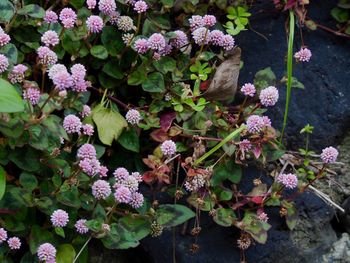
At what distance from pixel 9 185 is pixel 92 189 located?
8.9 inches

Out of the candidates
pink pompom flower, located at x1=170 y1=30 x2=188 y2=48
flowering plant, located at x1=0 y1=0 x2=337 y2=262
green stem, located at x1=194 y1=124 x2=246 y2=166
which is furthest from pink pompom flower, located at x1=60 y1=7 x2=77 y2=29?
green stem, located at x1=194 y1=124 x2=246 y2=166

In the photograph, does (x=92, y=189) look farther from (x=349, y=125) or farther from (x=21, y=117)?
(x=349, y=125)

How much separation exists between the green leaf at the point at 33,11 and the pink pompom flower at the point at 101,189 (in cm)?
52

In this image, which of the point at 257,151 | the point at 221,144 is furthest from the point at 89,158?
the point at 257,151

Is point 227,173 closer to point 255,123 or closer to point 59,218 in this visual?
point 255,123

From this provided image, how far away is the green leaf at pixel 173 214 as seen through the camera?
6.77 ft

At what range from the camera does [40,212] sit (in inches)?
81.0

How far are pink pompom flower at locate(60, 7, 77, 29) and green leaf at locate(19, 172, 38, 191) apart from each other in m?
0.45

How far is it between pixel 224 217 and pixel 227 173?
5.7 inches

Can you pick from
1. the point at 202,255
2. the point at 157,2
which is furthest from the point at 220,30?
the point at 202,255

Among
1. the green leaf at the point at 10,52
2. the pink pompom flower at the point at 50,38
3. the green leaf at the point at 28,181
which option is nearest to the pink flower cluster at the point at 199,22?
the pink pompom flower at the point at 50,38

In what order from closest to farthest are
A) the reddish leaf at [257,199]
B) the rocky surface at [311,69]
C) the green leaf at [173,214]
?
the green leaf at [173,214]
the reddish leaf at [257,199]
the rocky surface at [311,69]

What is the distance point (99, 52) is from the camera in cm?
221

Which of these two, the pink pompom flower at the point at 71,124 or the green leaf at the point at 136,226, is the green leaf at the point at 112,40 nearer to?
the pink pompom flower at the point at 71,124
